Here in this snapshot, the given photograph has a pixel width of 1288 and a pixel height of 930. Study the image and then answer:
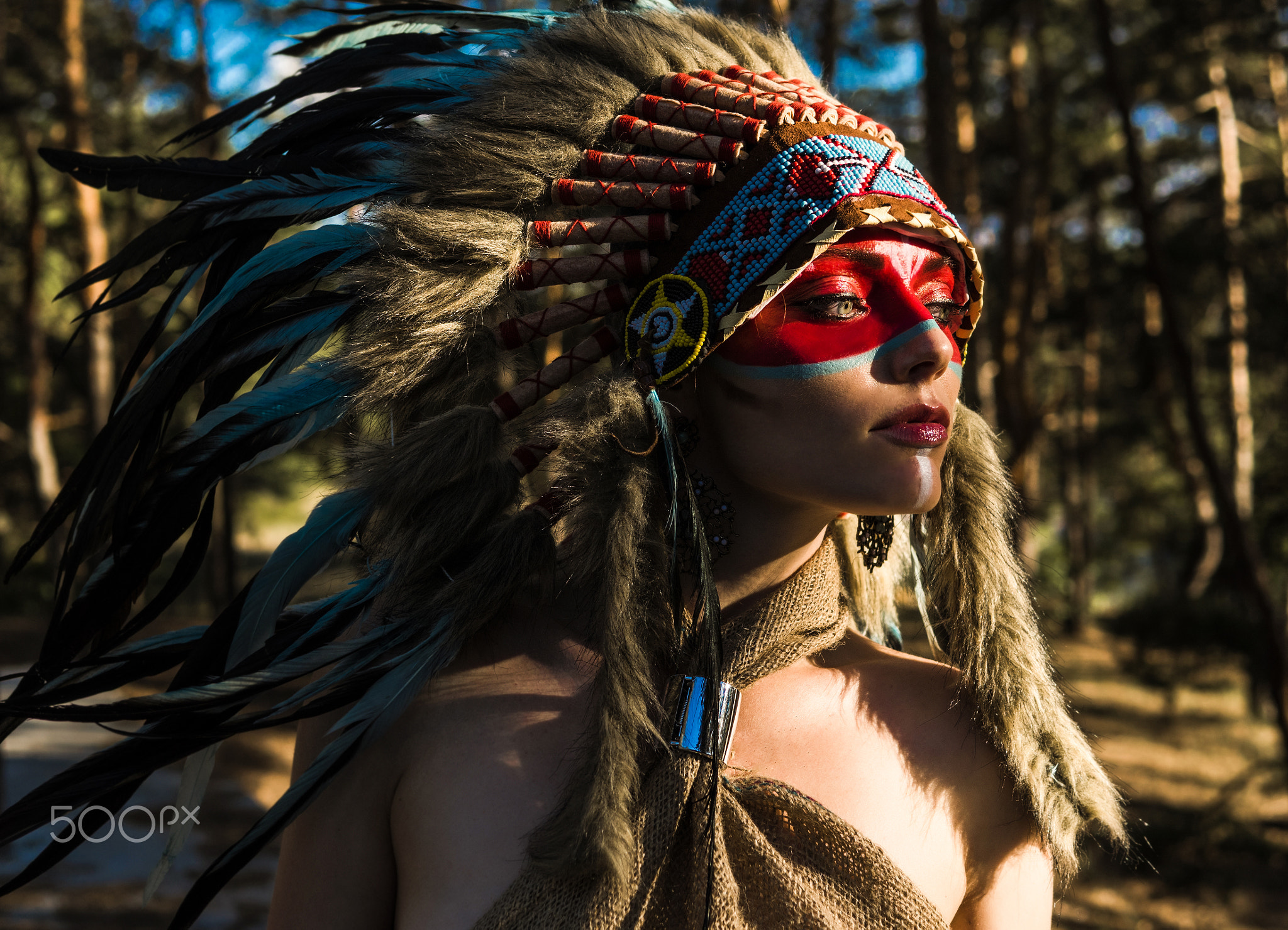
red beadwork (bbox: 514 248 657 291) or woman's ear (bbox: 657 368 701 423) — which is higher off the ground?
red beadwork (bbox: 514 248 657 291)

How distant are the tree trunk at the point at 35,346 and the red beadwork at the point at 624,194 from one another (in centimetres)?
1145

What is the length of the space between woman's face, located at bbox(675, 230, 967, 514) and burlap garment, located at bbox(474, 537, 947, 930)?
52 cm

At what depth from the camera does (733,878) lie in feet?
5.33

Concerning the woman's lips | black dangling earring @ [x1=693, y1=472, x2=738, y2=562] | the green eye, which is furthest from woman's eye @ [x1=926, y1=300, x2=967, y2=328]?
→ black dangling earring @ [x1=693, y1=472, x2=738, y2=562]

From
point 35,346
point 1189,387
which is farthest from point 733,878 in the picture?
point 35,346

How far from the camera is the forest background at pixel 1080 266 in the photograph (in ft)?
32.8

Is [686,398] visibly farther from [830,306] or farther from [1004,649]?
[1004,649]

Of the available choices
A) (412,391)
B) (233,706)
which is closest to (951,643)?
(412,391)

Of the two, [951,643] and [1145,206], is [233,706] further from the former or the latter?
[1145,206]

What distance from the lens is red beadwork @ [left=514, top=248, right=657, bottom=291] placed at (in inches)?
74.0

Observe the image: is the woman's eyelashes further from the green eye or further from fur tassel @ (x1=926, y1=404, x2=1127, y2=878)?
fur tassel @ (x1=926, y1=404, x2=1127, y2=878)

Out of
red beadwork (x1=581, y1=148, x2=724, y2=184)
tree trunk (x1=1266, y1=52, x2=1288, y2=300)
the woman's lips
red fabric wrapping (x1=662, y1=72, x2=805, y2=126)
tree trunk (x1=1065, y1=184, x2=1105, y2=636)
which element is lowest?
tree trunk (x1=1065, y1=184, x2=1105, y2=636)

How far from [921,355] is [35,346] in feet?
43.5

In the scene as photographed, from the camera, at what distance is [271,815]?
1.60m
